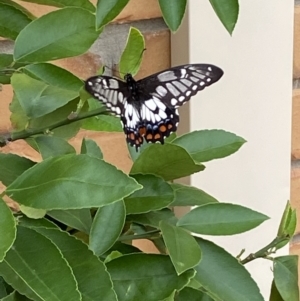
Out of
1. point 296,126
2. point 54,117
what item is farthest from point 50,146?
point 296,126

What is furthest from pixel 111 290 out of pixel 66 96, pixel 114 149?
pixel 114 149

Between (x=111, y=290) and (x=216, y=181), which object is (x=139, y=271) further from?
(x=216, y=181)

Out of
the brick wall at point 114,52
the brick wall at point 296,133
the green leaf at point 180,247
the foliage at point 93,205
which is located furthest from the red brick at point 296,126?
the green leaf at point 180,247

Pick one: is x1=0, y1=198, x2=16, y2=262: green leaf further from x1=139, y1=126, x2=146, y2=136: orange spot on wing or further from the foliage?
x1=139, y1=126, x2=146, y2=136: orange spot on wing

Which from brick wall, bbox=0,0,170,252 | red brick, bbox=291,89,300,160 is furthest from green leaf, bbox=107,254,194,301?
red brick, bbox=291,89,300,160

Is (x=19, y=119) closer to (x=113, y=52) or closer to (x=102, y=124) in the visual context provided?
(x=102, y=124)

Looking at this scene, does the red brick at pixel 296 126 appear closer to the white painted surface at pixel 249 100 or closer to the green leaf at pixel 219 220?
the white painted surface at pixel 249 100
